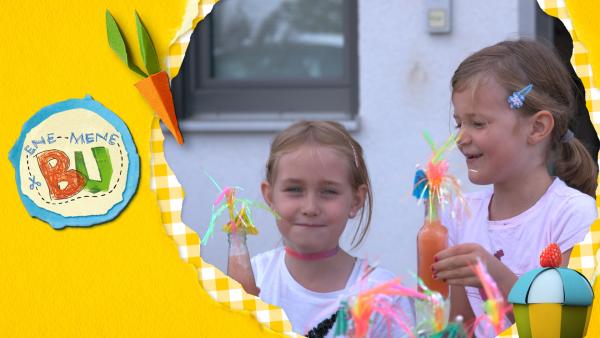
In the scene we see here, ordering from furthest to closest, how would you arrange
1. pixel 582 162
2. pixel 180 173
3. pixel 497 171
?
pixel 180 173
pixel 582 162
pixel 497 171

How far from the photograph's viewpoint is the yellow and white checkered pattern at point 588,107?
120 cm

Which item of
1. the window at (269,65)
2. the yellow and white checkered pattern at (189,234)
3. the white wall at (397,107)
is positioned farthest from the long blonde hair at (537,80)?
the window at (269,65)

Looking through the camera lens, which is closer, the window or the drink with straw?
the drink with straw

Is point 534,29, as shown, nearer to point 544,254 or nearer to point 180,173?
point 180,173

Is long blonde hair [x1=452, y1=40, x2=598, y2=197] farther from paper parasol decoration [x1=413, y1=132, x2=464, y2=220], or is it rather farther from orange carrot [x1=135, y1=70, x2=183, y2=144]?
orange carrot [x1=135, y1=70, x2=183, y2=144]

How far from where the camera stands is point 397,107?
3.05 metres

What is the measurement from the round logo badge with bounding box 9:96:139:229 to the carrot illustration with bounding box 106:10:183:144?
54 millimetres

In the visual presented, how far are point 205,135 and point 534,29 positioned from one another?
1029 mm

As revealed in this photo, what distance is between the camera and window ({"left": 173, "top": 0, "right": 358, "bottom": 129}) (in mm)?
3160

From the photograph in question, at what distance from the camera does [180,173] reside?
2965mm

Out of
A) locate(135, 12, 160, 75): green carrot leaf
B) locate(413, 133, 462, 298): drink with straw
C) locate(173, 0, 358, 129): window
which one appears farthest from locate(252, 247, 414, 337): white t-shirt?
locate(173, 0, 358, 129): window

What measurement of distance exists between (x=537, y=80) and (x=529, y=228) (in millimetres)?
221

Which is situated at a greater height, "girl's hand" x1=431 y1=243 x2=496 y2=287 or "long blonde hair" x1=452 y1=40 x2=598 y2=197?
"long blonde hair" x1=452 y1=40 x2=598 y2=197

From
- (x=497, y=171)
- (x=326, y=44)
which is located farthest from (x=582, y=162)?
(x=326, y=44)
